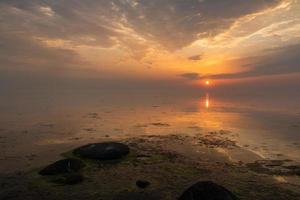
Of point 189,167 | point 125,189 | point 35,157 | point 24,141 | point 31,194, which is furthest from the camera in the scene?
point 24,141

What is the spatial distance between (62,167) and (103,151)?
489cm

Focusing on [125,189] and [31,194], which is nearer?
[31,194]

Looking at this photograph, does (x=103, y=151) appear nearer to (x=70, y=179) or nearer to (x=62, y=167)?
(x=62, y=167)

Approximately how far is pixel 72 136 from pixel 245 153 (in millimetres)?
21598

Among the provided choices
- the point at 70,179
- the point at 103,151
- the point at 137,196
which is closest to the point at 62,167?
the point at 70,179

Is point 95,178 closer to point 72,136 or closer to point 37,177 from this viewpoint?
point 37,177

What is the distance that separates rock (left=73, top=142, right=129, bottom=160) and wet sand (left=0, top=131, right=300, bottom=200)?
0.86 metres

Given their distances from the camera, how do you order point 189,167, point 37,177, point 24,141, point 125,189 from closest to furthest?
point 125,189, point 37,177, point 189,167, point 24,141

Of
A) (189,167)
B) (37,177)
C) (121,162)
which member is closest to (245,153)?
(189,167)

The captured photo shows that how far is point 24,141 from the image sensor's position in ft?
110

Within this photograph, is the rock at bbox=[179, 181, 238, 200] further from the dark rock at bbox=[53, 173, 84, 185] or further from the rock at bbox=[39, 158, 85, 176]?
the rock at bbox=[39, 158, 85, 176]

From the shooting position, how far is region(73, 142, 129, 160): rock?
25297 mm

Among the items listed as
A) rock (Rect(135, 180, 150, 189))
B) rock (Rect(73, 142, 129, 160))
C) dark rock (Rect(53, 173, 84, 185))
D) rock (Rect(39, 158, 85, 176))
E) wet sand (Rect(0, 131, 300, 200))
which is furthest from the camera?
rock (Rect(73, 142, 129, 160))

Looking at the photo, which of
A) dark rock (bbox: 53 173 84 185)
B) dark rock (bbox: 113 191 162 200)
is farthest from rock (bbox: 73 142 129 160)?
dark rock (bbox: 113 191 162 200)
